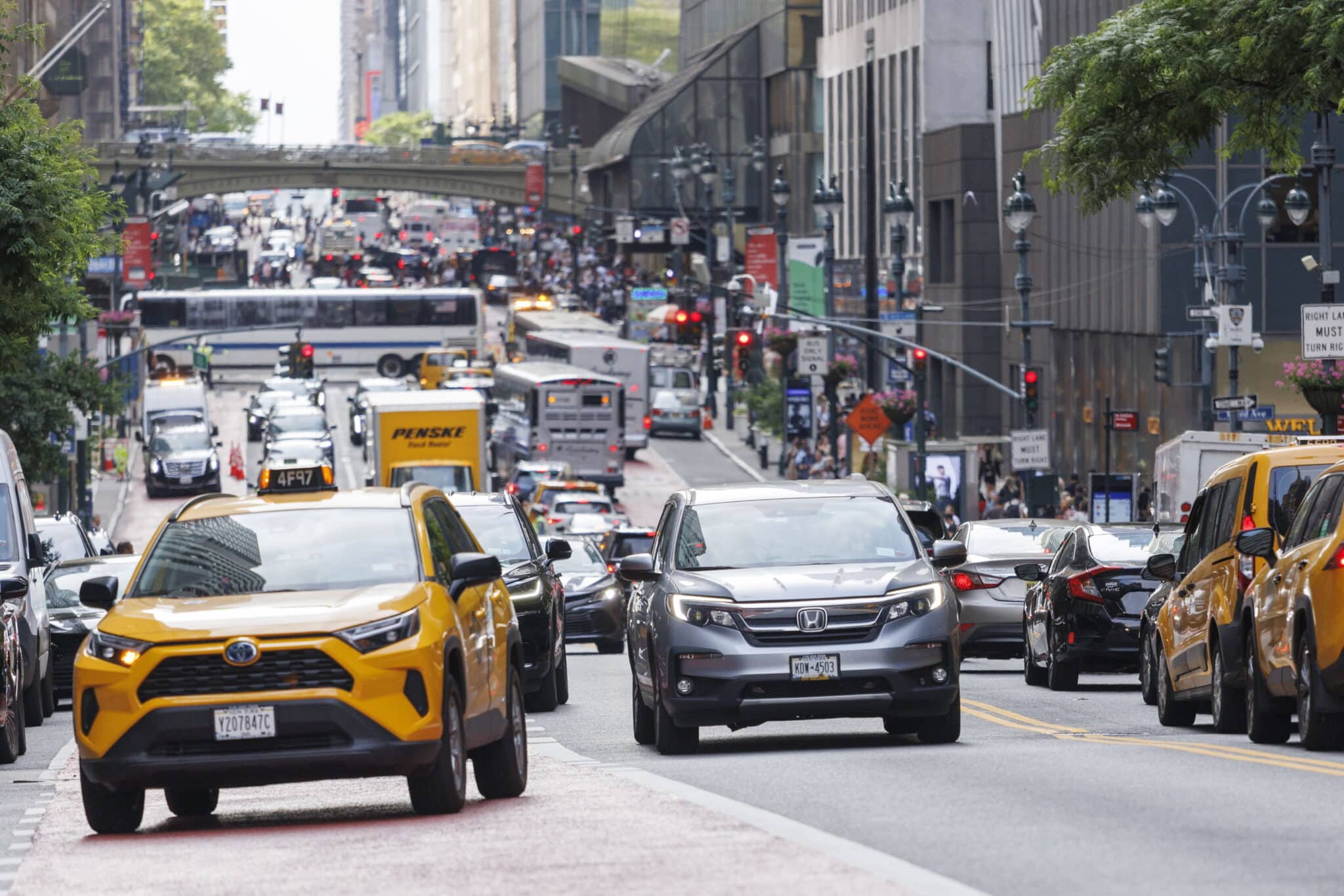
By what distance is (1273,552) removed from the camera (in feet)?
49.0

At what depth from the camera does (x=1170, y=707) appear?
1753 centimetres

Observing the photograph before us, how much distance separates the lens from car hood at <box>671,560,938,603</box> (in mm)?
15031

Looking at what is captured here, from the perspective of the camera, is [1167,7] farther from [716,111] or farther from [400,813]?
[716,111]

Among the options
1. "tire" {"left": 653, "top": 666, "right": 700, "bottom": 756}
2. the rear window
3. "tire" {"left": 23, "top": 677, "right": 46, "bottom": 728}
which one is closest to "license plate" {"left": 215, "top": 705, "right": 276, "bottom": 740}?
"tire" {"left": 653, "top": 666, "right": 700, "bottom": 756}

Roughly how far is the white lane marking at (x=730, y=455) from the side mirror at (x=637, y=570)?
187ft

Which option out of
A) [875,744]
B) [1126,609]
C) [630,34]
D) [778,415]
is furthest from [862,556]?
[630,34]

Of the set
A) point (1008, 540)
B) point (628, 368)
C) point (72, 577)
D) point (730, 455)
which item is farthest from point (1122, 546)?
point (628, 368)

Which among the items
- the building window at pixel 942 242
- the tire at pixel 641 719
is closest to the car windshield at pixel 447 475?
the building window at pixel 942 242

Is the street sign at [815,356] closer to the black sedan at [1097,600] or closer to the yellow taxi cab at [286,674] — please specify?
the black sedan at [1097,600]

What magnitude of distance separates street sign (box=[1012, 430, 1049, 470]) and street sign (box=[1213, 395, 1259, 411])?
17.0 feet

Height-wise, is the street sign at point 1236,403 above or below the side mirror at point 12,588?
above

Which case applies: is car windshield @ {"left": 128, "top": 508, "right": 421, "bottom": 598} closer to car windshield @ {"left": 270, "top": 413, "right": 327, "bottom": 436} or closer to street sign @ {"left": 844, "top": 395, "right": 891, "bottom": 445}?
street sign @ {"left": 844, "top": 395, "right": 891, "bottom": 445}

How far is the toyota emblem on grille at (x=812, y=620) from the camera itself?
1492 centimetres

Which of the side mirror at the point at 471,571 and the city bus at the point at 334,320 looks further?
the city bus at the point at 334,320
